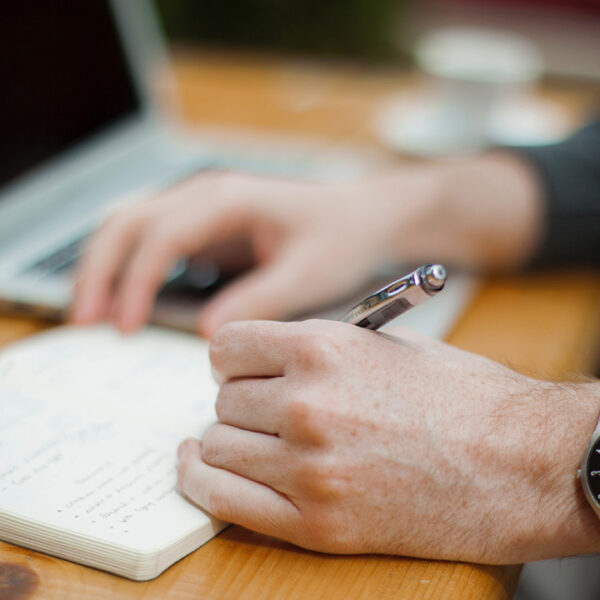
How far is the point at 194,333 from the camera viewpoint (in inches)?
25.8

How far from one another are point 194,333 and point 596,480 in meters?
Result: 0.35

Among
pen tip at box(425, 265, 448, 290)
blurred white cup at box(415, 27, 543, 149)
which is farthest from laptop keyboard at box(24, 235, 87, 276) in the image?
blurred white cup at box(415, 27, 543, 149)

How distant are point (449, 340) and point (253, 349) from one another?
27cm

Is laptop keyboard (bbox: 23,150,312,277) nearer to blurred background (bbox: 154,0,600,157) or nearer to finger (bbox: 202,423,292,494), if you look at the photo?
blurred background (bbox: 154,0,600,157)

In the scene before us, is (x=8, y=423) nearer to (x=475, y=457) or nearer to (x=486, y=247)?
(x=475, y=457)

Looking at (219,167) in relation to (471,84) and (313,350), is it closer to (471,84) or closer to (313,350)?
(471,84)

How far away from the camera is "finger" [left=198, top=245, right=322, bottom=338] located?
2.08 feet

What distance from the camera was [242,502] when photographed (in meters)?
0.43

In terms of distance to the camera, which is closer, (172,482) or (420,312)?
(172,482)

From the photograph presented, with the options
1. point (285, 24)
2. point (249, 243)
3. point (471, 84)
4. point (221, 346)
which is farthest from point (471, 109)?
point (285, 24)

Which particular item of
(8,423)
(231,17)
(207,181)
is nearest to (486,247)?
(207,181)

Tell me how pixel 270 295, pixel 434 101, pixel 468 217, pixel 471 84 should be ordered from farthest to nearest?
pixel 434 101, pixel 471 84, pixel 468 217, pixel 270 295

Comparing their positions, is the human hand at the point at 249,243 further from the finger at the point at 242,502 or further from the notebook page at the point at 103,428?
the finger at the point at 242,502

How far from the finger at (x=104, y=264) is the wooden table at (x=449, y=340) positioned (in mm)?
69
